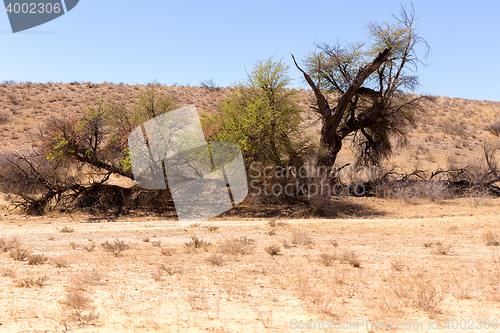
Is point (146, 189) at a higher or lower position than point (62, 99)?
lower

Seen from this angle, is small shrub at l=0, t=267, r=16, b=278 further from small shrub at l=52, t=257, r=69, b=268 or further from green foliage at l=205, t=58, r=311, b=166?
green foliage at l=205, t=58, r=311, b=166

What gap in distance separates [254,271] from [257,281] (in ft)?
2.29

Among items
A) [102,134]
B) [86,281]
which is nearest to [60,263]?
[86,281]

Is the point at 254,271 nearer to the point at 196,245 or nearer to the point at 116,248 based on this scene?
the point at 196,245

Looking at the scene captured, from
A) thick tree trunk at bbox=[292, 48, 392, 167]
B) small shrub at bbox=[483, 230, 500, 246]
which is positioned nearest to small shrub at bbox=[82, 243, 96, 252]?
small shrub at bbox=[483, 230, 500, 246]

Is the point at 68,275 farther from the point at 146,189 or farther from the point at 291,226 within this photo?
the point at 146,189

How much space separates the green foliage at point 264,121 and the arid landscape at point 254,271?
268 cm

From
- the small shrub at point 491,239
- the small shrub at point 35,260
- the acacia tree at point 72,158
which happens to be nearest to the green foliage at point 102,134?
the acacia tree at point 72,158

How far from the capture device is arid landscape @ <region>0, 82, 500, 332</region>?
5.09 meters

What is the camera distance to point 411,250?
9.61 m

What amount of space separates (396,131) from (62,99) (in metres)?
36.9

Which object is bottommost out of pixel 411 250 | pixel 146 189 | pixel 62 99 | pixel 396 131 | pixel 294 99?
pixel 411 250

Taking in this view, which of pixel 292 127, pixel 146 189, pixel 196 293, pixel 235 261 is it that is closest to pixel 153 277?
pixel 196 293

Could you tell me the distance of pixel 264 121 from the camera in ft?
56.1
